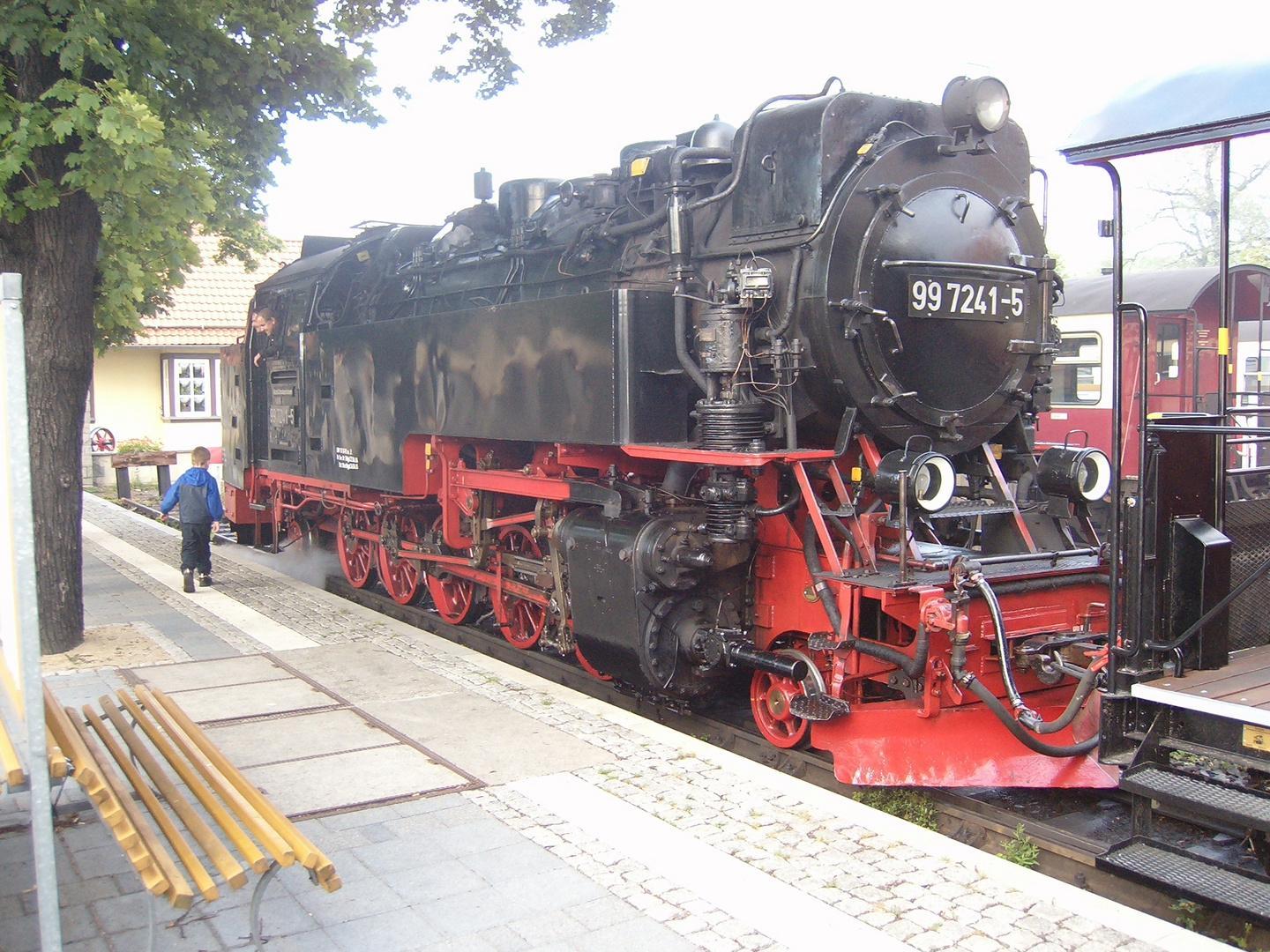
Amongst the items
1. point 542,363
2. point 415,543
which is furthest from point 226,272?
point 542,363

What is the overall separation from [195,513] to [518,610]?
3.67 m

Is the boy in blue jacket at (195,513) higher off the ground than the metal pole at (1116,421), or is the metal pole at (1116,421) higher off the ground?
the metal pole at (1116,421)

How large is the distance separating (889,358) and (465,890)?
123 inches

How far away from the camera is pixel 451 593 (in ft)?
27.5

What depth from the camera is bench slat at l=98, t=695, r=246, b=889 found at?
264 cm

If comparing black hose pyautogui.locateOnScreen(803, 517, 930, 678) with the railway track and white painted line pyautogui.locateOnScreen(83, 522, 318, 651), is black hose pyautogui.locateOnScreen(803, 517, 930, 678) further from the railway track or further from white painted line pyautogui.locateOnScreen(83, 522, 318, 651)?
white painted line pyautogui.locateOnScreen(83, 522, 318, 651)

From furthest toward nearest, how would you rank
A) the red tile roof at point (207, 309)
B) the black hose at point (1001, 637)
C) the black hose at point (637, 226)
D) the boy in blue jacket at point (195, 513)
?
the red tile roof at point (207, 309), the boy in blue jacket at point (195, 513), the black hose at point (637, 226), the black hose at point (1001, 637)

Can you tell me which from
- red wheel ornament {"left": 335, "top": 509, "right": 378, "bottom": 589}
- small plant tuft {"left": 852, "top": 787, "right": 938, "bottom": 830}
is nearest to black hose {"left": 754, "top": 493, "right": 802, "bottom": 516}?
small plant tuft {"left": 852, "top": 787, "right": 938, "bottom": 830}

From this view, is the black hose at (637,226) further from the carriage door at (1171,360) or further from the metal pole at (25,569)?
the carriage door at (1171,360)

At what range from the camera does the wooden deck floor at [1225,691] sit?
340 cm

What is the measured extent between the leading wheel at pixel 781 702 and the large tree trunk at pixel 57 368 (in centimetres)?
465

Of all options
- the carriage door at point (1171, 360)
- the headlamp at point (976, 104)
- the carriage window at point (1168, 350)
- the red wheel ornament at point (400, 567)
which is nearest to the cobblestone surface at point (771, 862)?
the headlamp at point (976, 104)

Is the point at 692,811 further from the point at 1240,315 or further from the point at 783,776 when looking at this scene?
the point at 1240,315

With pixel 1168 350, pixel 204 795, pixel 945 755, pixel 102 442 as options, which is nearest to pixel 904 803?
pixel 945 755
